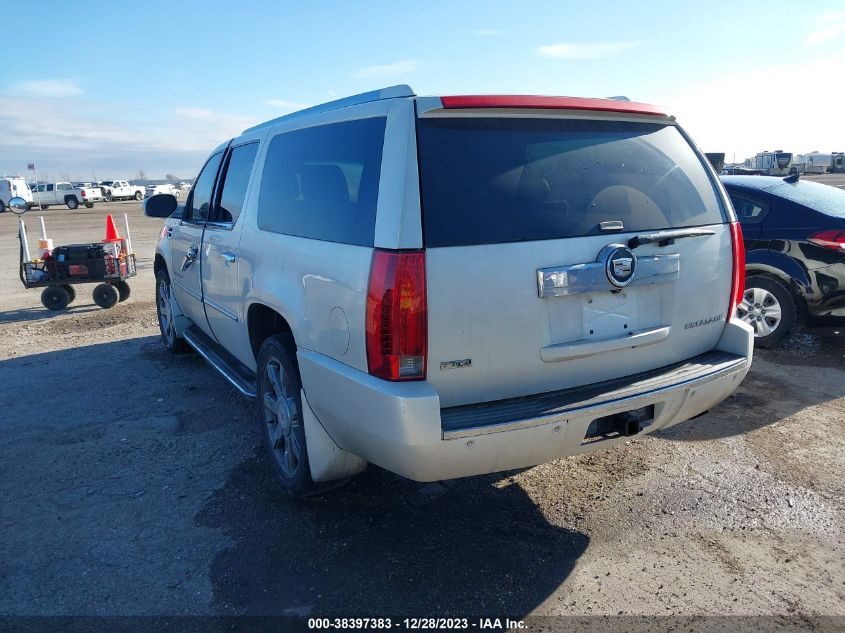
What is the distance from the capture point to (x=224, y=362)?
4.87 metres

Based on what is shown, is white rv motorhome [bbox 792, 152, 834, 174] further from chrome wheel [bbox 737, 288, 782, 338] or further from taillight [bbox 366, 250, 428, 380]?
taillight [bbox 366, 250, 428, 380]

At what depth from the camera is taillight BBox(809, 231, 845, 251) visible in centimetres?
588

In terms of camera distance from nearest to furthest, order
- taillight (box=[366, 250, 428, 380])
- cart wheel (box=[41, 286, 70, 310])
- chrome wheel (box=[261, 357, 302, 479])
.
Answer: taillight (box=[366, 250, 428, 380]), chrome wheel (box=[261, 357, 302, 479]), cart wheel (box=[41, 286, 70, 310])

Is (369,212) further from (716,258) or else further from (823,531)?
(823,531)

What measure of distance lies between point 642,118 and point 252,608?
292 cm

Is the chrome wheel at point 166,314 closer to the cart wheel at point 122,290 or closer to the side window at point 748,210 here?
the cart wheel at point 122,290

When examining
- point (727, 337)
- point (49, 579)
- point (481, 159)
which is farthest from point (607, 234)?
point (49, 579)

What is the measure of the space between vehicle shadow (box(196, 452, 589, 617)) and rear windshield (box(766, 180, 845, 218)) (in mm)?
4343

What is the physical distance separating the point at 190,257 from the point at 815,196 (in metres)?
5.82

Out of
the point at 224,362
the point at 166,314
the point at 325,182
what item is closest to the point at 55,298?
the point at 166,314

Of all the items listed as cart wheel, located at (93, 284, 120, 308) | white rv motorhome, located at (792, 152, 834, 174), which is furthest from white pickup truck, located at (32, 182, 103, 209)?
white rv motorhome, located at (792, 152, 834, 174)

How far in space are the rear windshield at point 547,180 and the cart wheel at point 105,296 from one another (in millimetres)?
7553

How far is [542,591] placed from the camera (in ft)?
9.46

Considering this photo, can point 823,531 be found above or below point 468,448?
below
